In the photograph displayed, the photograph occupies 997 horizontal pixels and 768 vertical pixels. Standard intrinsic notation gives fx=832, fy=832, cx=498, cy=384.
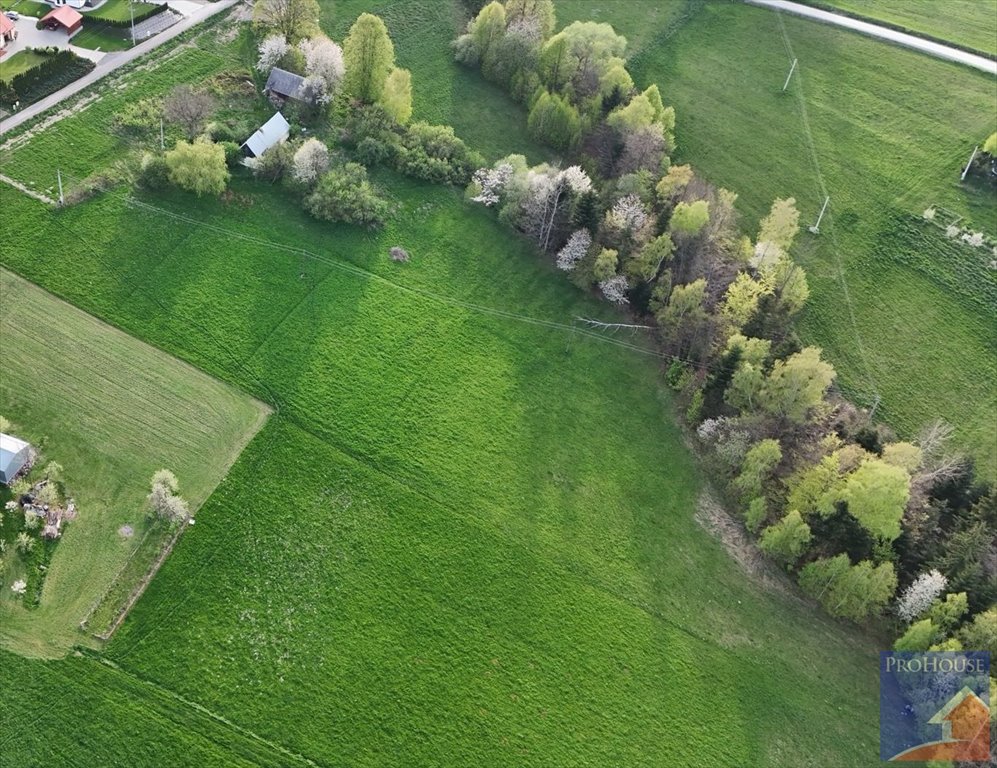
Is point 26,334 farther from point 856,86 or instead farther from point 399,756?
point 856,86

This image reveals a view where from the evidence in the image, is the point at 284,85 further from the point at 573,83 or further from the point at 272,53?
the point at 573,83

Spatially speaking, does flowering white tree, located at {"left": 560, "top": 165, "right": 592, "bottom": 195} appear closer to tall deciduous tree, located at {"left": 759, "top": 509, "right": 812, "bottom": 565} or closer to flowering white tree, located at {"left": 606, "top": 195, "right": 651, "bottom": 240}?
flowering white tree, located at {"left": 606, "top": 195, "right": 651, "bottom": 240}

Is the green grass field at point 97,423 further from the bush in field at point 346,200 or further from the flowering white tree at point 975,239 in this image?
the flowering white tree at point 975,239

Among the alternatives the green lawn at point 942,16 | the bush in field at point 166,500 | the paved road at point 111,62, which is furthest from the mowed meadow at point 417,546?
the green lawn at point 942,16

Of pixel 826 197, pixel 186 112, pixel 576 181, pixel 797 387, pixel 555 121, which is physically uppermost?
pixel 826 197

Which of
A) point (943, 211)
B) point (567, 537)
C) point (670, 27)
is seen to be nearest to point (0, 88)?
point (567, 537)

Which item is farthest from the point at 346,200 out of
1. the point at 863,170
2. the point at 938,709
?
the point at 938,709

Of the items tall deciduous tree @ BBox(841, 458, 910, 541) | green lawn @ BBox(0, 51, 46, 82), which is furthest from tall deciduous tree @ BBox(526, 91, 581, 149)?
green lawn @ BBox(0, 51, 46, 82)
